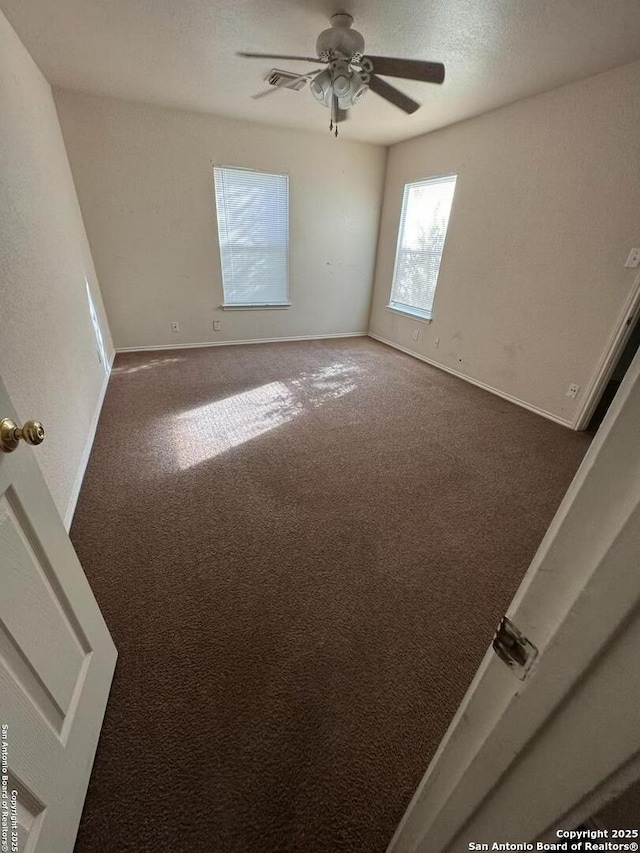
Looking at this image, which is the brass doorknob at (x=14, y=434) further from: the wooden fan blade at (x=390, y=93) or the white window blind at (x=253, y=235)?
the white window blind at (x=253, y=235)

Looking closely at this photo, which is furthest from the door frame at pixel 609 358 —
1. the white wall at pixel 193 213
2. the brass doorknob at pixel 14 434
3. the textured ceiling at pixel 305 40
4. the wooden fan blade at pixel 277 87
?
the brass doorknob at pixel 14 434

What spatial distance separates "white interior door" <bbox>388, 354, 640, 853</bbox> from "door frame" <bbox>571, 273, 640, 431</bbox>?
9.67ft

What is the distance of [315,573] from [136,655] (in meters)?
0.72

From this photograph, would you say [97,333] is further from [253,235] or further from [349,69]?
[349,69]

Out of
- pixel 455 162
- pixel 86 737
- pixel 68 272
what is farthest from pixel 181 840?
pixel 455 162

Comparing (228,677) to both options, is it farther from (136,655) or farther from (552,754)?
(552,754)

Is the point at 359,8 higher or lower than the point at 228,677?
higher

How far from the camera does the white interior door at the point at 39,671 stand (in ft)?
1.98

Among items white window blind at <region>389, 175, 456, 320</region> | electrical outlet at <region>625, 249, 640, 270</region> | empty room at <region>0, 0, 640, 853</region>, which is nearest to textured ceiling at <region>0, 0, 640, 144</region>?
empty room at <region>0, 0, 640, 853</region>

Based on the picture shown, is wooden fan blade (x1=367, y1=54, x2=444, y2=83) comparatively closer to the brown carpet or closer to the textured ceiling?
the textured ceiling

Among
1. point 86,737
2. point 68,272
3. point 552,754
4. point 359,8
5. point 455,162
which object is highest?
point 359,8

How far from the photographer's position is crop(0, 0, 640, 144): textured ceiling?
178 cm

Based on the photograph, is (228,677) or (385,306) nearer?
(228,677)

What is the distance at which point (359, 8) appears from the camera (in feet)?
5.91
